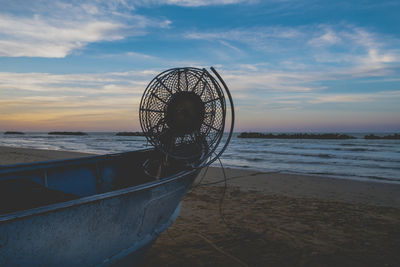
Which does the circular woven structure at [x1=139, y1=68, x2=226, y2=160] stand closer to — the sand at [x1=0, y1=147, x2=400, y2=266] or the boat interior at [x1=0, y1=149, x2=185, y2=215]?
the boat interior at [x1=0, y1=149, x2=185, y2=215]

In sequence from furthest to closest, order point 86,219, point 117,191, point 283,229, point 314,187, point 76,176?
point 314,187 → point 283,229 → point 76,176 → point 117,191 → point 86,219

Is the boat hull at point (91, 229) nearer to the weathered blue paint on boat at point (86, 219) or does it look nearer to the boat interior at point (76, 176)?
the weathered blue paint on boat at point (86, 219)

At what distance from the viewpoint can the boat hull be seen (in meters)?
2.27

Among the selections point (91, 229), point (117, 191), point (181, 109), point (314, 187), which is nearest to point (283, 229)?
point (181, 109)

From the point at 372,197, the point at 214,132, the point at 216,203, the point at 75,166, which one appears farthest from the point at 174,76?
the point at 372,197

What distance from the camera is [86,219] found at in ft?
8.93

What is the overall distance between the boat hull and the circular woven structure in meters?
0.69

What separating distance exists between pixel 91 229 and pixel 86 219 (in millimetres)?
157

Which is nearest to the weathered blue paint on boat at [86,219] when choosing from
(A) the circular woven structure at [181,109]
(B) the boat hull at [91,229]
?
(B) the boat hull at [91,229]

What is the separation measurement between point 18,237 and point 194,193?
6.36 meters

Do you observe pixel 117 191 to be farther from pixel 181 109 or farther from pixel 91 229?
pixel 181 109

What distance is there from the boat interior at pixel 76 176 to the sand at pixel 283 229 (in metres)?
1.24

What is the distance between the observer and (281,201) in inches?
301

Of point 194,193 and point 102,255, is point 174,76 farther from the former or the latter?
point 194,193
